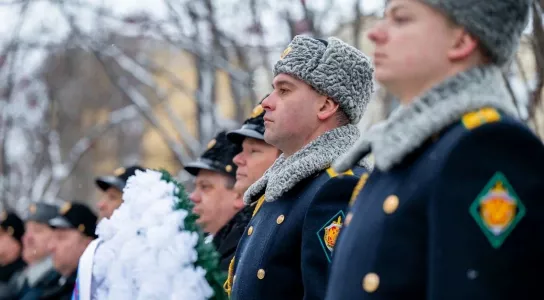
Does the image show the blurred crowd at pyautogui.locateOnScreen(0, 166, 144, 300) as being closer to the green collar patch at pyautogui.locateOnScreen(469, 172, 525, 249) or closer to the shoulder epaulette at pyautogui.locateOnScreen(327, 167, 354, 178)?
the shoulder epaulette at pyautogui.locateOnScreen(327, 167, 354, 178)

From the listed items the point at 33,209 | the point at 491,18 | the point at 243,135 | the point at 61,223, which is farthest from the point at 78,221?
the point at 491,18

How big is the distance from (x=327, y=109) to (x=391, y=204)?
1.72 metres

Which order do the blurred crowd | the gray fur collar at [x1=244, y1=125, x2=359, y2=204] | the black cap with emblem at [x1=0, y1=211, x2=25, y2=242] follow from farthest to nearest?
the black cap with emblem at [x1=0, y1=211, x2=25, y2=242]
the blurred crowd
the gray fur collar at [x1=244, y1=125, x2=359, y2=204]

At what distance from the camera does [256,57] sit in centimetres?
1183

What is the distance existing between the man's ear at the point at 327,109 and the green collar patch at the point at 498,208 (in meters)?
1.89

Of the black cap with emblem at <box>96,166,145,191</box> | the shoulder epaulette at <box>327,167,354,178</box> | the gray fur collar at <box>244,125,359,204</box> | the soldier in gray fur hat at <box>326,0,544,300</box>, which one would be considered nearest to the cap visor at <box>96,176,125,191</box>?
the black cap with emblem at <box>96,166,145,191</box>

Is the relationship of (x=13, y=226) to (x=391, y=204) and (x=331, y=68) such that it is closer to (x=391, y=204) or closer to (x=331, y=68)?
(x=331, y=68)

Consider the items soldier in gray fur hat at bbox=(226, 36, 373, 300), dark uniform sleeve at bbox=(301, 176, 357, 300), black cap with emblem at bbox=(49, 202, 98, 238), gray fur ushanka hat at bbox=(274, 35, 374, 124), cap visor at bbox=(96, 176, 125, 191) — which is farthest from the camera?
black cap with emblem at bbox=(49, 202, 98, 238)

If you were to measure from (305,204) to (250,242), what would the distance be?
0.34 meters

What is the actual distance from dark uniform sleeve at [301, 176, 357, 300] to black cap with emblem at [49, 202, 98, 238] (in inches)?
170

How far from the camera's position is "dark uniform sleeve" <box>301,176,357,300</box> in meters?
3.62

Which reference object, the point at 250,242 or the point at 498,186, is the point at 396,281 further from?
the point at 250,242

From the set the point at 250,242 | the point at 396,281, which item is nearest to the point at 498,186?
→ the point at 396,281

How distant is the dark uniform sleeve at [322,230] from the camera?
362cm
